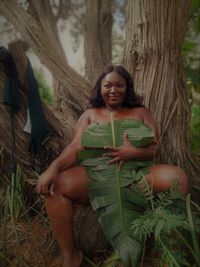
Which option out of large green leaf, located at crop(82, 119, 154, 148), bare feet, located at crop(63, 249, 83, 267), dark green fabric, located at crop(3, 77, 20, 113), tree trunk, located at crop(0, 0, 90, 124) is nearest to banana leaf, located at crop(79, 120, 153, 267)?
large green leaf, located at crop(82, 119, 154, 148)

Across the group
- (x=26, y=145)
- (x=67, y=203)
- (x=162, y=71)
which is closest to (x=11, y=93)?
(x=26, y=145)

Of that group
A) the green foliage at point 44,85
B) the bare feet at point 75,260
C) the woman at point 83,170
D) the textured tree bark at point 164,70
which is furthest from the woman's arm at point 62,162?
the green foliage at point 44,85

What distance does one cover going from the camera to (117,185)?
108 inches

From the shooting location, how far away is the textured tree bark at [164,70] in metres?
3.51

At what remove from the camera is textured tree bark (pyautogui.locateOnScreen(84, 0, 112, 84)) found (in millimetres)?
5723

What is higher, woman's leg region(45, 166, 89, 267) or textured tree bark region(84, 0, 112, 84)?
textured tree bark region(84, 0, 112, 84)

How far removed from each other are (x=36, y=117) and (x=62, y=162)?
Answer: 0.53m

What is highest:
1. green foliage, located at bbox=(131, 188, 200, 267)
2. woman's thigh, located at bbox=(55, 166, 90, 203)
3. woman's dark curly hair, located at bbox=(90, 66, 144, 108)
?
woman's dark curly hair, located at bbox=(90, 66, 144, 108)

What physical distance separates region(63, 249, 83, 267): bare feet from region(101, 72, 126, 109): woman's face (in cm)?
104

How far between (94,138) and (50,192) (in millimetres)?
472

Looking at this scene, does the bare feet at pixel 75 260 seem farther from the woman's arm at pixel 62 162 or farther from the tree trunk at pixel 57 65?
the tree trunk at pixel 57 65

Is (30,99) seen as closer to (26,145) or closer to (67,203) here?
→ (26,145)

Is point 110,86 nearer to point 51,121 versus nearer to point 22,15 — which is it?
point 51,121

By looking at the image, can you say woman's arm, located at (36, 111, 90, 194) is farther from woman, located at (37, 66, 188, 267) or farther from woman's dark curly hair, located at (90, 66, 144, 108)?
woman's dark curly hair, located at (90, 66, 144, 108)
